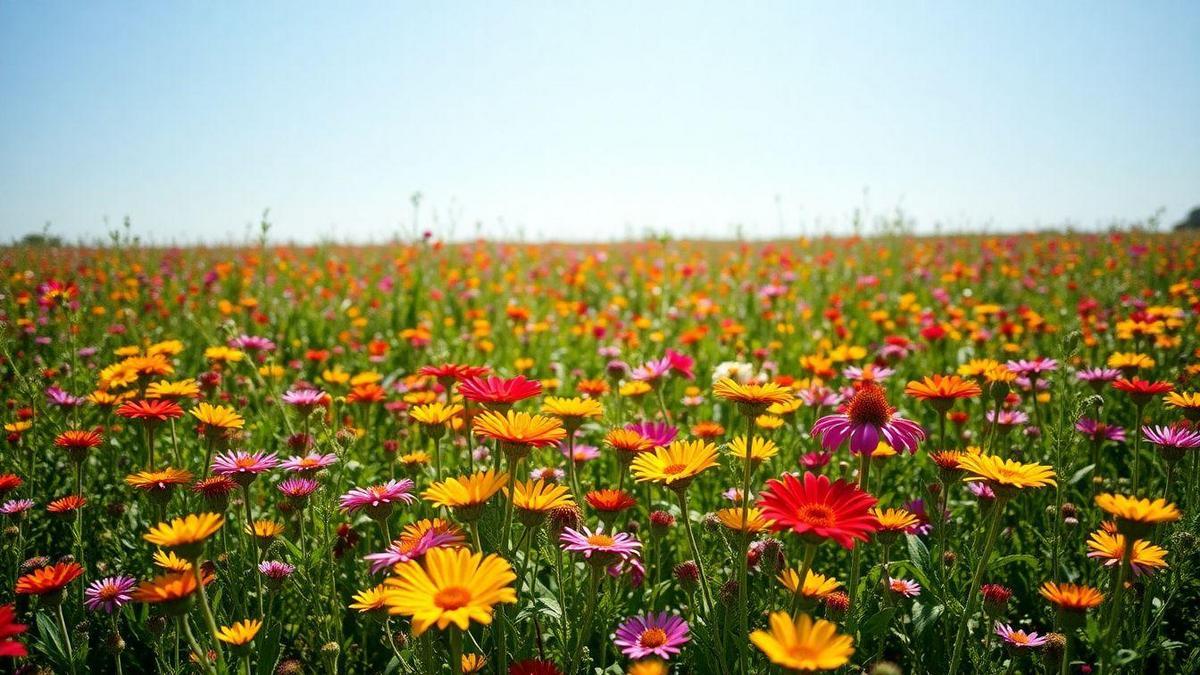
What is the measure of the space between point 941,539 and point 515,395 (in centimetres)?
103

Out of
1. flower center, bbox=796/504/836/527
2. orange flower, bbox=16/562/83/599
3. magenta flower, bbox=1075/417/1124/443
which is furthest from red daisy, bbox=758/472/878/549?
magenta flower, bbox=1075/417/1124/443

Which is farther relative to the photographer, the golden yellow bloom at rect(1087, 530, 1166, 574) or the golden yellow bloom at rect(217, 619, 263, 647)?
the golden yellow bloom at rect(1087, 530, 1166, 574)

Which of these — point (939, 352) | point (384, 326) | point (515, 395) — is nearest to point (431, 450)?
point (515, 395)

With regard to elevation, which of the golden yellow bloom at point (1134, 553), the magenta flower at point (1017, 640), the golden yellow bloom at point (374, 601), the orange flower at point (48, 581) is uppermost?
the golden yellow bloom at point (1134, 553)

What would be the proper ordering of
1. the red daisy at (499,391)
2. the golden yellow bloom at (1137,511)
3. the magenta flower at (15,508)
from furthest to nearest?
the magenta flower at (15,508) < the red daisy at (499,391) < the golden yellow bloom at (1137,511)

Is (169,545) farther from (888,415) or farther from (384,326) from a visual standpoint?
(384,326)

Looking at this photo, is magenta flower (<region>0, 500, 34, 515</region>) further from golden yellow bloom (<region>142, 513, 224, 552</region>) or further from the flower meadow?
golden yellow bloom (<region>142, 513, 224, 552</region>)

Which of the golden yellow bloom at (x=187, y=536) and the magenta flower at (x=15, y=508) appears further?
the magenta flower at (x=15, y=508)

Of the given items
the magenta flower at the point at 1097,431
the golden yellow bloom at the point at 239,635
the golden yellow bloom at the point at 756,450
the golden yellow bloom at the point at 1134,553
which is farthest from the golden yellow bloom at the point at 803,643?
the magenta flower at the point at 1097,431

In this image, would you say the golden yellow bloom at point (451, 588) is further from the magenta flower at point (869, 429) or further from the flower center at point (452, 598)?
the magenta flower at point (869, 429)

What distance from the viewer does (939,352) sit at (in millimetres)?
3711

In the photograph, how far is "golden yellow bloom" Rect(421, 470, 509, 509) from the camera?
1.05 metres

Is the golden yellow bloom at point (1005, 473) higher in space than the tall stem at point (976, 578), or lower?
higher

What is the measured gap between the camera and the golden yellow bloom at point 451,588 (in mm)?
839
